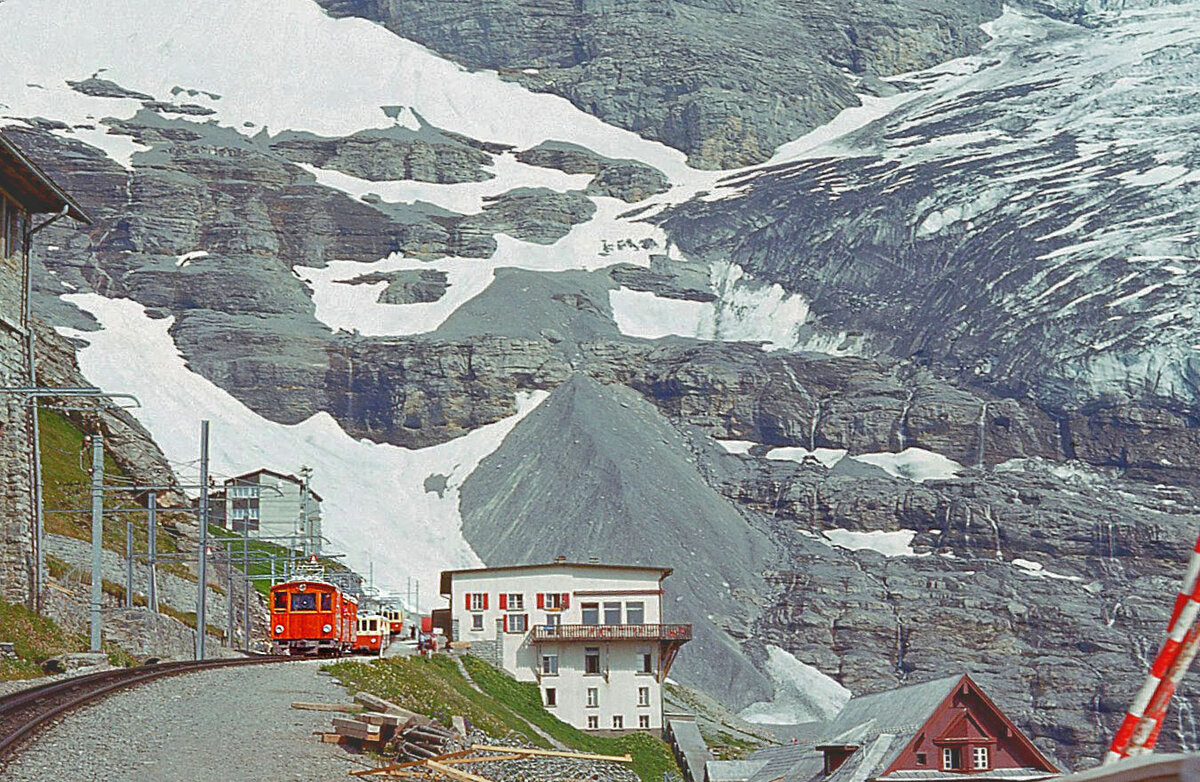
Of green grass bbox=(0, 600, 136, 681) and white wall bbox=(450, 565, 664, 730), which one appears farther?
white wall bbox=(450, 565, 664, 730)

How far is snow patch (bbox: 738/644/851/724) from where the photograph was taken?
101938 millimetres

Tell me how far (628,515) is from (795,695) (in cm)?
2276

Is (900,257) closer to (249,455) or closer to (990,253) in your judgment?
(990,253)

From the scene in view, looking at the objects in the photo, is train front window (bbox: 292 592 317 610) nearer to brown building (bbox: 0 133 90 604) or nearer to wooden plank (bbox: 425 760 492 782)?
brown building (bbox: 0 133 90 604)

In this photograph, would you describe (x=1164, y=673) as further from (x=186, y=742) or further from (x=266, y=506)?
(x=266, y=506)

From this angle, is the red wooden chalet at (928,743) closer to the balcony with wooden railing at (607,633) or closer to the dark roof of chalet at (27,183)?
the balcony with wooden railing at (607,633)

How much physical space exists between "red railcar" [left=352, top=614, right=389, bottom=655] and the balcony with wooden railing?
278 inches

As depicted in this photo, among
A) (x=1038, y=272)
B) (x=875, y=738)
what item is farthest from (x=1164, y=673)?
(x=1038, y=272)

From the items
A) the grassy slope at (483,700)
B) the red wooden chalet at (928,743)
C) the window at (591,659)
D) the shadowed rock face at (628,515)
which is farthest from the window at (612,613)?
the shadowed rock face at (628,515)

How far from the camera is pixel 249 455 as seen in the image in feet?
495

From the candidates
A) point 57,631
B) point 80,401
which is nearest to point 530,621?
point 80,401

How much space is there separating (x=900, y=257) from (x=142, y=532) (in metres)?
132

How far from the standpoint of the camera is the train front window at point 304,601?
172 feet

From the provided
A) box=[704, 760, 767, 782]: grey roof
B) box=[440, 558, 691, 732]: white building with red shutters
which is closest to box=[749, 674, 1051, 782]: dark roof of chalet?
box=[704, 760, 767, 782]: grey roof
